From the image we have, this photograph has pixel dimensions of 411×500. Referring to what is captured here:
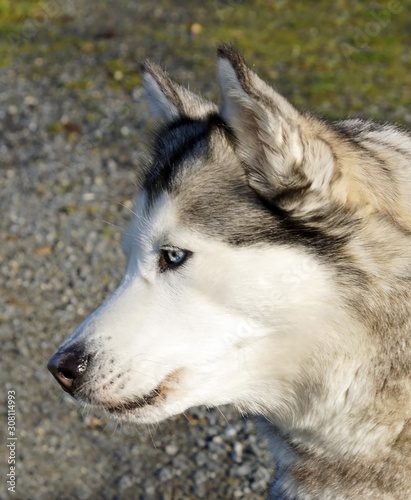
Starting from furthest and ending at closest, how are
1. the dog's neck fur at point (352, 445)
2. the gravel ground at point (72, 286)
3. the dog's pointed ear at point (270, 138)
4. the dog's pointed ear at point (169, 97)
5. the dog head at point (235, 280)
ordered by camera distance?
the gravel ground at point (72, 286), the dog's pointed ear at point (169, 97), the dog's neck fur at point (352, 445), the dog head at point (235, 280), the dog's pointed ear at point (270, 138)

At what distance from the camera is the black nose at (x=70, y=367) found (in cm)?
260

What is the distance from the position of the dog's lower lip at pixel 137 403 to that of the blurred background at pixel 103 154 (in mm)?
1295

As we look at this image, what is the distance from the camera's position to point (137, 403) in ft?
8.63

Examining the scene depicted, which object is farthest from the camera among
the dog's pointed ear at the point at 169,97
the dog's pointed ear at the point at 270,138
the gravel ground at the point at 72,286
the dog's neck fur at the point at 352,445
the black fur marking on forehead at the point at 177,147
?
the gravel ground at the point at 72,286

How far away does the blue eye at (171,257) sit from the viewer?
2582 millimetres

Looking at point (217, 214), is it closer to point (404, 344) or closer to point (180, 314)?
point (180, 314)

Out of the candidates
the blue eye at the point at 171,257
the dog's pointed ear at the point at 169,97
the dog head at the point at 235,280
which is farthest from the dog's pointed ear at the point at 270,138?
the dog's pointed ear at the point at 169,97

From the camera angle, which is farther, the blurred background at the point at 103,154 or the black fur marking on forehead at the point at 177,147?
the blurred background at the point at 103,154

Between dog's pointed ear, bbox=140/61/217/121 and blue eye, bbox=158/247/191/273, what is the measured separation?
68 cm

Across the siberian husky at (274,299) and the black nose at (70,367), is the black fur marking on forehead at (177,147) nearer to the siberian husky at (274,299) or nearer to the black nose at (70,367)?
the siberian husky at (274,299)

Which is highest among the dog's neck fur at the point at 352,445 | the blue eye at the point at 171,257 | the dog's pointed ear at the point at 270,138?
the dog's pointed ear at the point at 270,138

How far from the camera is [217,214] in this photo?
101 inches

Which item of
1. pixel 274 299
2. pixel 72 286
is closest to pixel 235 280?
pixel 274 299

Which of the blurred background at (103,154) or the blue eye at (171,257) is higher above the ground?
the blue eye at (171,257)
